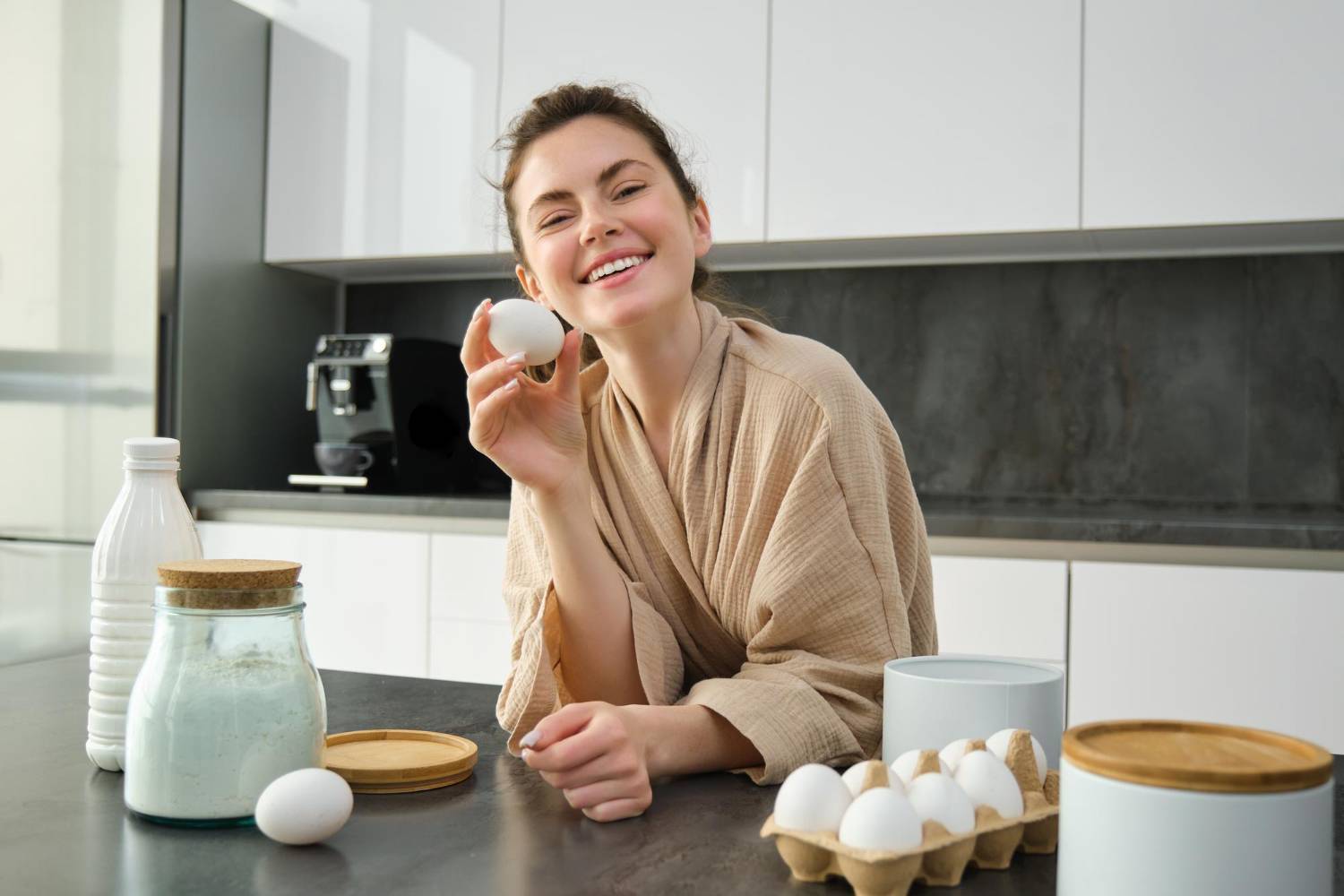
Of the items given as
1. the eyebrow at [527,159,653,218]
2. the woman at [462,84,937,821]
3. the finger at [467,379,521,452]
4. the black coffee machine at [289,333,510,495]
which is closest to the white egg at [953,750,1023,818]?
the woman at [462,84,937,821]

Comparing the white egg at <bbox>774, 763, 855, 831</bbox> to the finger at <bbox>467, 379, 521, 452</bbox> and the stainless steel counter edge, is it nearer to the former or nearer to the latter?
the finger at <bbox>467, 379, 521, 452</bbox>

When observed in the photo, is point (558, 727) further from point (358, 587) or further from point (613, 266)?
point (358, 587)

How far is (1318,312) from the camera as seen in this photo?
8.74ft

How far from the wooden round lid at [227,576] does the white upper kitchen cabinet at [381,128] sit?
2.22 m

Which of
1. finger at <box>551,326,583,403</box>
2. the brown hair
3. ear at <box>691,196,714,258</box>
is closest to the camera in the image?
finger at <box>551,326,583,403</box>

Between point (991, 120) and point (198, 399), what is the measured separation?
189cm

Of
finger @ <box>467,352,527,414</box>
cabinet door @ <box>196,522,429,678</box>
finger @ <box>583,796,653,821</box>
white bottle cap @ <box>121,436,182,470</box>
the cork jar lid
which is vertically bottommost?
cabinet door @ <box>196,522,429,678</box>

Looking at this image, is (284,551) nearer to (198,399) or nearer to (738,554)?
(198,399)

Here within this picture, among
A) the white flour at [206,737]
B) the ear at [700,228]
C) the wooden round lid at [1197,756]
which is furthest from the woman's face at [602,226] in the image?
the wooden round lid at [1197,756]

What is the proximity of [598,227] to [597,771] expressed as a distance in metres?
0.61

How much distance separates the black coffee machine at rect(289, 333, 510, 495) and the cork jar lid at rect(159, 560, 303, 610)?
2.18 meters

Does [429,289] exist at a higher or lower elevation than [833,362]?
higher

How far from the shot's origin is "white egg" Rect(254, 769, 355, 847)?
2.26 ft

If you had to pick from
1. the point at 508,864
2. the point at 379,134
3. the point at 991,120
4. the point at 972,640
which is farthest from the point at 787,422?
the point at 379,134
